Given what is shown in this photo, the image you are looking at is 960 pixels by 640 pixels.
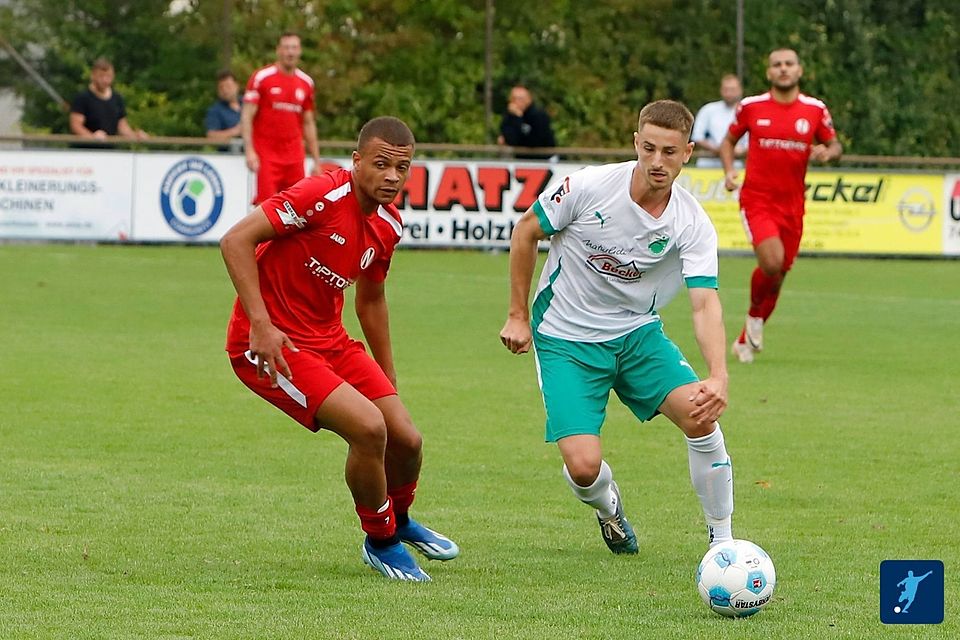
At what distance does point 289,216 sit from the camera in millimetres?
6309

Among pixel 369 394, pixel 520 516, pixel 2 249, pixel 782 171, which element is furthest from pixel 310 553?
pixel 2 249

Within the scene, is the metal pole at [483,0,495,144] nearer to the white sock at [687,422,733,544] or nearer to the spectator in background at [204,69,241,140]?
the spectator in background at [204,69,241,140]

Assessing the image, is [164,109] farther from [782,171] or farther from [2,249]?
[782,171]

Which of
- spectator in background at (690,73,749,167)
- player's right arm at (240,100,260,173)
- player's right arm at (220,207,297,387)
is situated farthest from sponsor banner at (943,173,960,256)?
player's right arm at (220,207,297,387)

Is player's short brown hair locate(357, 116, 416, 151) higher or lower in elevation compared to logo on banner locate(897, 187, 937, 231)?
higher

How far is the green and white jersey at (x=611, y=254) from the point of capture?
6797 millimetres

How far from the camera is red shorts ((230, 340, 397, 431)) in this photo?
631 cm

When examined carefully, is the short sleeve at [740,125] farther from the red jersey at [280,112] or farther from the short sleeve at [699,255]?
the short sleeve at [699,255]

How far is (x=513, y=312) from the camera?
6.70 meters

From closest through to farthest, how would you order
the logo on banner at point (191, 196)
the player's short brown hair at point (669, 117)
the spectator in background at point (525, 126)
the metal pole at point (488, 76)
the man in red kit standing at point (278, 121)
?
the player's short brown hair at point (669, 117)
the man in red kit standing at point (278, 121)
the logo on banner at point (191, 196)
the spectator in background at point (525, 126)
the metal pole at point (488, 76)

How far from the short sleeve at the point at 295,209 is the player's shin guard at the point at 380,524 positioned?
1.04 m

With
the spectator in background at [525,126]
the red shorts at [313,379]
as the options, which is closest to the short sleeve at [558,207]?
the red shorts at [313,379]

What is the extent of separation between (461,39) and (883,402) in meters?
31.6

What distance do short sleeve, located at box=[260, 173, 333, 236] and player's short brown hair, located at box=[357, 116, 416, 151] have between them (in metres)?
0.24
